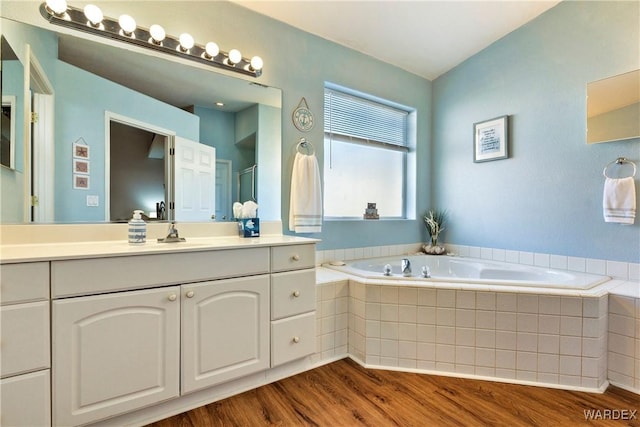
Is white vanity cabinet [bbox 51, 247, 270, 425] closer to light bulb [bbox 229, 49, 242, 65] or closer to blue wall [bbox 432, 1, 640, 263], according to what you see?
light bulb [bbox 229, 49, 242, 65]

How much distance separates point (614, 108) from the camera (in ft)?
6.72

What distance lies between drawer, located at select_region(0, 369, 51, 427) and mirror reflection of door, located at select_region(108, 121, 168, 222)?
0.79 m

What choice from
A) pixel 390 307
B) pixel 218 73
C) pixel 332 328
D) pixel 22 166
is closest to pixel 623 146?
pixel 390 307

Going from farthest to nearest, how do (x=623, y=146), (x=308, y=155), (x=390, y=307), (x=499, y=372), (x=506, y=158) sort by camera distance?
1. (x=506, y=158)
2. (x=308, y=155)
3. (x=623, y=146)
4. (x=390, y=307)
5. (x=499, y=372)

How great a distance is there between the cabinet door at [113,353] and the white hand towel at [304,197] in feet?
Result: 3.53

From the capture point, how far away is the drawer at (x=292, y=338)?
171cm

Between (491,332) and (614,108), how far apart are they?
1.76 m

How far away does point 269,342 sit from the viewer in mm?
1683

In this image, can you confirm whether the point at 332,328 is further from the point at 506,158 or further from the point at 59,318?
the point at 506,158

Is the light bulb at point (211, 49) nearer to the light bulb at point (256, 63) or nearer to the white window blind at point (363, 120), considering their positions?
the light bulb at point (256, 63)

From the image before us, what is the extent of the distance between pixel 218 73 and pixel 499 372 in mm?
2574

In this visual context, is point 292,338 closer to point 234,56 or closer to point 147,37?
point 234,56

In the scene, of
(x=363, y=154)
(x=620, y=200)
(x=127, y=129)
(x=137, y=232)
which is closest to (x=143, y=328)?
(x=137, y=232)

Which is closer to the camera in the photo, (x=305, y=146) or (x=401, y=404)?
(x=401, y=404)
